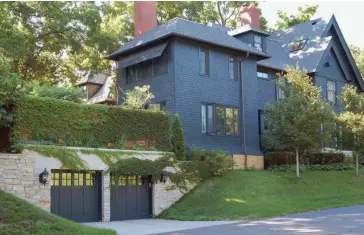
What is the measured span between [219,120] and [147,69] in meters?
5.07

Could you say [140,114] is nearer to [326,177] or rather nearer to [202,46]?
[202,46]

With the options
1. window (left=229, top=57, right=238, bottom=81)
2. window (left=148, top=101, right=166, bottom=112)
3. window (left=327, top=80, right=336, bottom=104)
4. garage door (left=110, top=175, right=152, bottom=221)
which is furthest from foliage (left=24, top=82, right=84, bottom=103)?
window (left=327, top=80, right=336, bottom=104)

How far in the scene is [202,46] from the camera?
92.6 ft

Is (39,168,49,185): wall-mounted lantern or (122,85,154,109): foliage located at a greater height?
(122,85,154,109): foliage

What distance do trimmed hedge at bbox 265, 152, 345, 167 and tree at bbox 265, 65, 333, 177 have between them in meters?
3.36

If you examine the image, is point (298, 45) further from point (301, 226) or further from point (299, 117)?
point (301, 226)

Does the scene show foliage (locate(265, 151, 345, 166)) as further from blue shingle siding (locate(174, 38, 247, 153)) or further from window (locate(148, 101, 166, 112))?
window (locate(148, 101, 166, 112))

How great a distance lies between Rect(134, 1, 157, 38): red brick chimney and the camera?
3139cm

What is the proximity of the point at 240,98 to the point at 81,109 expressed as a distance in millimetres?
11833

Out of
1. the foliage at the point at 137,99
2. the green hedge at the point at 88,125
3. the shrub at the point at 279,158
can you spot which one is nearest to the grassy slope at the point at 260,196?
the shrub at the point at 279,158

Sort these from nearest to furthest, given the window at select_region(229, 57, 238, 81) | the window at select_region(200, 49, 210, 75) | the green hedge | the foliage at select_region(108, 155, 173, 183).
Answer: the green hedge
the foliage at select_region(108, 155, 173, 183)
the window at select_region(200, 49, 210, 75)
the window at select_region(229, 57, 238, 81)

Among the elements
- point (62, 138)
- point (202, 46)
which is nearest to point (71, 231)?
point (62, 138)

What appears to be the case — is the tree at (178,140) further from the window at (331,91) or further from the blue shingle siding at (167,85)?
the window at (331,91)

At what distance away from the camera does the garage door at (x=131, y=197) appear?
2064cm
